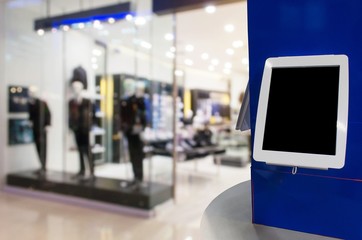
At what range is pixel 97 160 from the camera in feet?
22.3

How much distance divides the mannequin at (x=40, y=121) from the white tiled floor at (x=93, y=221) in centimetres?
108

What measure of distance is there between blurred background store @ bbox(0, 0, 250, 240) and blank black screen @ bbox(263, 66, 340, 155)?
294cm

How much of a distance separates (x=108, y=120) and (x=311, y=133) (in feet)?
21.5

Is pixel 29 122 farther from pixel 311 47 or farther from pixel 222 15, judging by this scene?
pixel 311 47

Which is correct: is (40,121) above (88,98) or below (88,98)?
below

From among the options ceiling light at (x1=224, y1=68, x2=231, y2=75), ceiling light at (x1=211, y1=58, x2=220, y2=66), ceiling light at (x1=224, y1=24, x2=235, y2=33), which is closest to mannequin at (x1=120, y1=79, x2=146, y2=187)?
ceiling light at (x1=224, y1=24, x2=235, y2=33)

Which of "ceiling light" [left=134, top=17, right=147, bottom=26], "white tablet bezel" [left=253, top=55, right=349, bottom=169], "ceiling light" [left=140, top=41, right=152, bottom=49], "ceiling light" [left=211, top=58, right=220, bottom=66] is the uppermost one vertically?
"ceiling light" [left=211, top=58, right=220, bottom=66]

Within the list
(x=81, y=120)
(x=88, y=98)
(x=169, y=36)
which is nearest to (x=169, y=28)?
(x=169, y=36)

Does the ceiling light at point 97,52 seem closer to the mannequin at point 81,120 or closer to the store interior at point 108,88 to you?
the store interior at point 108,88

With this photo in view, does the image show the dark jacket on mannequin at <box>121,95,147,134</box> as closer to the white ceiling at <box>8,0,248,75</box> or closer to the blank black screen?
the white ceiling at <box>8,0,248,75</box>

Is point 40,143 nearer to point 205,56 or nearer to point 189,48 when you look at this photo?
point 189,48

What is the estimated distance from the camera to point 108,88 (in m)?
7.08

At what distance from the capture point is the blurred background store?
4418 mm

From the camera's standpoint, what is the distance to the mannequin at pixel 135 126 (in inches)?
207
